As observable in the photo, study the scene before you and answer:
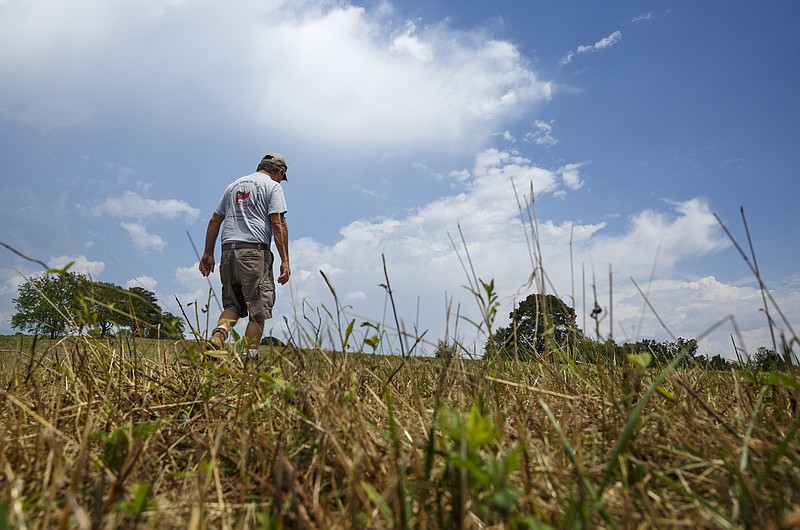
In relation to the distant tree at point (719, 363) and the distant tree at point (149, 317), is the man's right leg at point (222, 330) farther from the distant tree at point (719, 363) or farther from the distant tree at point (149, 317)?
the distant tree at point (719, 363)

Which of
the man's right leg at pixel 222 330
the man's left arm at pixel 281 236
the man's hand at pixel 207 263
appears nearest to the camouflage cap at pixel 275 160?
the man's left arm at pixel 281 236

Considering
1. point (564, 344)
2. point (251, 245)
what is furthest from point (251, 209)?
point (564, 344)

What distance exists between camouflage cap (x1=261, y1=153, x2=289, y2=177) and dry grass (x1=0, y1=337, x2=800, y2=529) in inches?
189

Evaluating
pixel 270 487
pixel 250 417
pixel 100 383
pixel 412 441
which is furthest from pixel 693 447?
pixel 100 383

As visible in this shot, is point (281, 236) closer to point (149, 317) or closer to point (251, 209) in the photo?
point (251, 209)

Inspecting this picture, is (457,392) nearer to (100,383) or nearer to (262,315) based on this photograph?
A: (100,383)

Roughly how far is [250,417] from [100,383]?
0.94m

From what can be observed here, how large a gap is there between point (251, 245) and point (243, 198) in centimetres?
62

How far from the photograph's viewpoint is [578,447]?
4.89 feet

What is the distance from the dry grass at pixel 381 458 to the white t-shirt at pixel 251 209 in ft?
12.8

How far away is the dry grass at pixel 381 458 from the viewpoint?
114cm

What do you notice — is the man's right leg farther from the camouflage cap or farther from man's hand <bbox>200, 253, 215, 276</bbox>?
the camouflage cap

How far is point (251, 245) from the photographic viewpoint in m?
6.14

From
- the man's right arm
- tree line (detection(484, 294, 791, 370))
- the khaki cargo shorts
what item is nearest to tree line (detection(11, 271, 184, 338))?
tree line (detection(484, 294, 791, 370))
